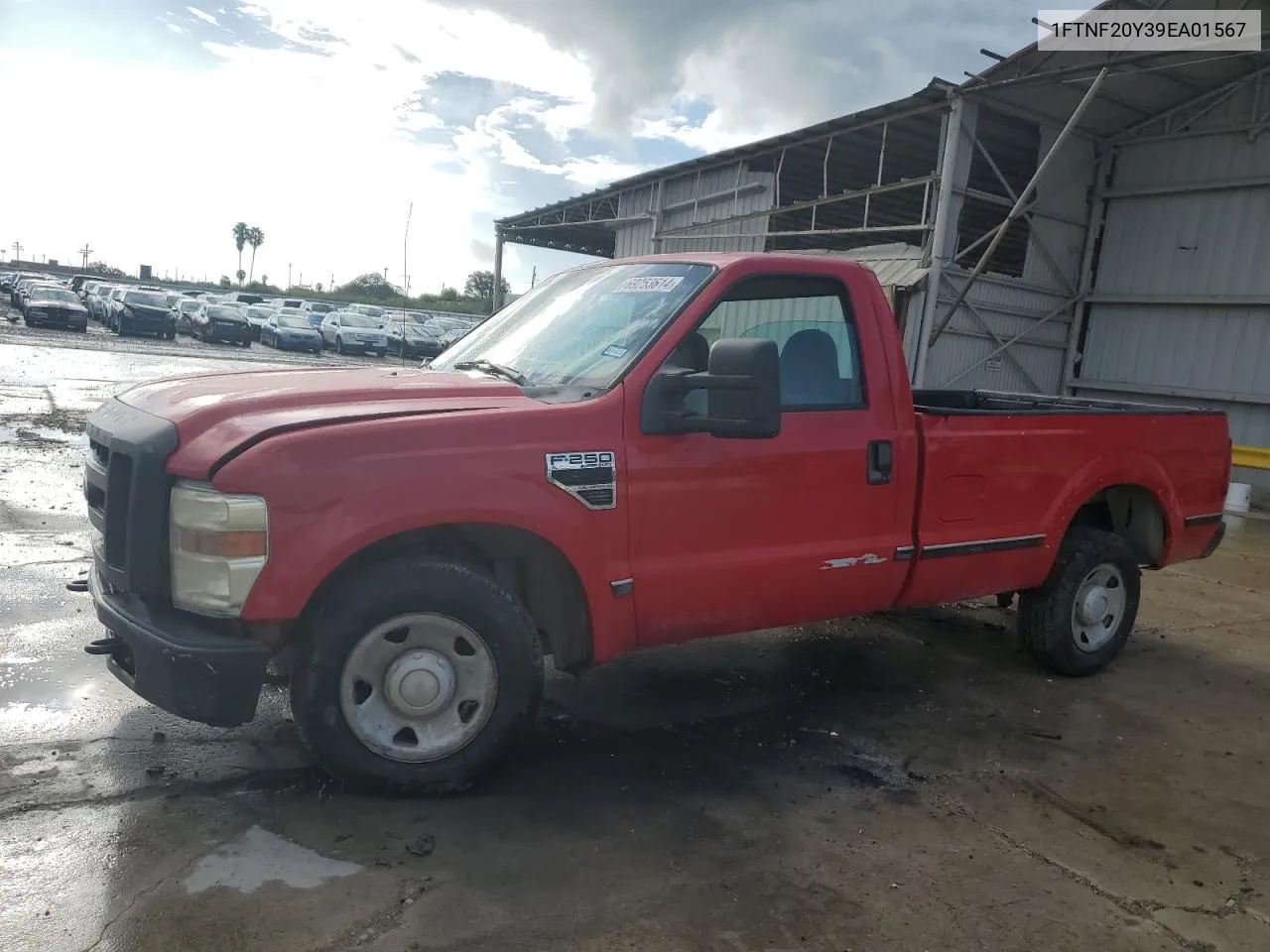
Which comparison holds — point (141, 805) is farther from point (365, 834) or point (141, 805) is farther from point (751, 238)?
point (751, 238)

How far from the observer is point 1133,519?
18.1 feet

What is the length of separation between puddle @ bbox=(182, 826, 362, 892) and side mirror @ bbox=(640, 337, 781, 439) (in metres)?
1.77

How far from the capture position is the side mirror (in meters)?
3.23

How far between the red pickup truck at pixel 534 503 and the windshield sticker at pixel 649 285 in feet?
0.06

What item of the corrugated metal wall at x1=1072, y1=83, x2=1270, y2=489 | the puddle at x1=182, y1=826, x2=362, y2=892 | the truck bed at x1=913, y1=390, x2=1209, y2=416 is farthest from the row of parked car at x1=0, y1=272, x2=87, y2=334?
the puddle at x1=182, y1=826, x2=362, y2=892

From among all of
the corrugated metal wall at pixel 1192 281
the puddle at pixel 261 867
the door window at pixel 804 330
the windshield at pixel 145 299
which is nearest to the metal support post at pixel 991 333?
the corrugated metal wall at pixel 1192 281

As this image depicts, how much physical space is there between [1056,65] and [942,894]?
1294 centimetres

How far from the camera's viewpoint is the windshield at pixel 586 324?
12.0 ft

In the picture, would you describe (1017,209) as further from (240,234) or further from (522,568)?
(240,234)

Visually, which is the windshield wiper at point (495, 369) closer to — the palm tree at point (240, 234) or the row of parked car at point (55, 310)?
the row of parked car at point (55, 310)

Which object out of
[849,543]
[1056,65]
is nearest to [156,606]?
[849,543]

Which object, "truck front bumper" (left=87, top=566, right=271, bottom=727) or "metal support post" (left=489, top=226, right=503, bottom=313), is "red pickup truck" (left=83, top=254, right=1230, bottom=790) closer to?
"truck front bumper" (left=87, top=566, right=271, bottom=727)

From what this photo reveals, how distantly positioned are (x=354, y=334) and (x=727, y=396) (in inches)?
1176

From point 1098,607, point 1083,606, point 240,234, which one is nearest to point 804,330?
point 1083,606
